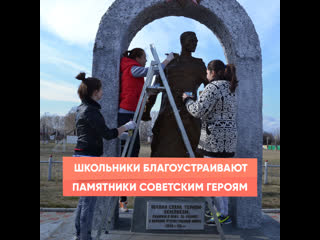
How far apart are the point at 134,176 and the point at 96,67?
1732 mm

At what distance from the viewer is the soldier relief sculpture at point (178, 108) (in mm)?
4012

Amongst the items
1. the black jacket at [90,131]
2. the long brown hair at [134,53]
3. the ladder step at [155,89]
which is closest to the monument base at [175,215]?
the black jacket at [90,131]

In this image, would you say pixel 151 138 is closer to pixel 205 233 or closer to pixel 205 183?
pixel 205 183

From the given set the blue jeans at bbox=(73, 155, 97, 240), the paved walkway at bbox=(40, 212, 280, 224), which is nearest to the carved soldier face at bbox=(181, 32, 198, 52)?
the blue jeans at bbox=(73, 155, 97, 240)

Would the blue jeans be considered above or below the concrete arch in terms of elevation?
below

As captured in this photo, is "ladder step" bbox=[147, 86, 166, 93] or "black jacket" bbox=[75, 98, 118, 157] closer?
"black jacket" bbox=[75, 98, 118, 157]

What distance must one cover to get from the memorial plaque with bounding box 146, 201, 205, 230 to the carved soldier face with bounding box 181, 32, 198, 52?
7.83 feet

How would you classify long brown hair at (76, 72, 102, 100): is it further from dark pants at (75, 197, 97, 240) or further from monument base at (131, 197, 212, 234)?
monument base at (131, 197, 212, 234)

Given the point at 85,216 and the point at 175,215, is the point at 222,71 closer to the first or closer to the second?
the point at 175,215

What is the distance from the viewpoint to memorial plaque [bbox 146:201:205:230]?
3293 mm

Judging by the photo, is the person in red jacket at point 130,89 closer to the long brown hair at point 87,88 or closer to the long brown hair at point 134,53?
the long brown hair at point 134,53

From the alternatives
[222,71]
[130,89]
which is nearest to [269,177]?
[222,71]

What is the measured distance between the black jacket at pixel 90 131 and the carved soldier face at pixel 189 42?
196 cm
